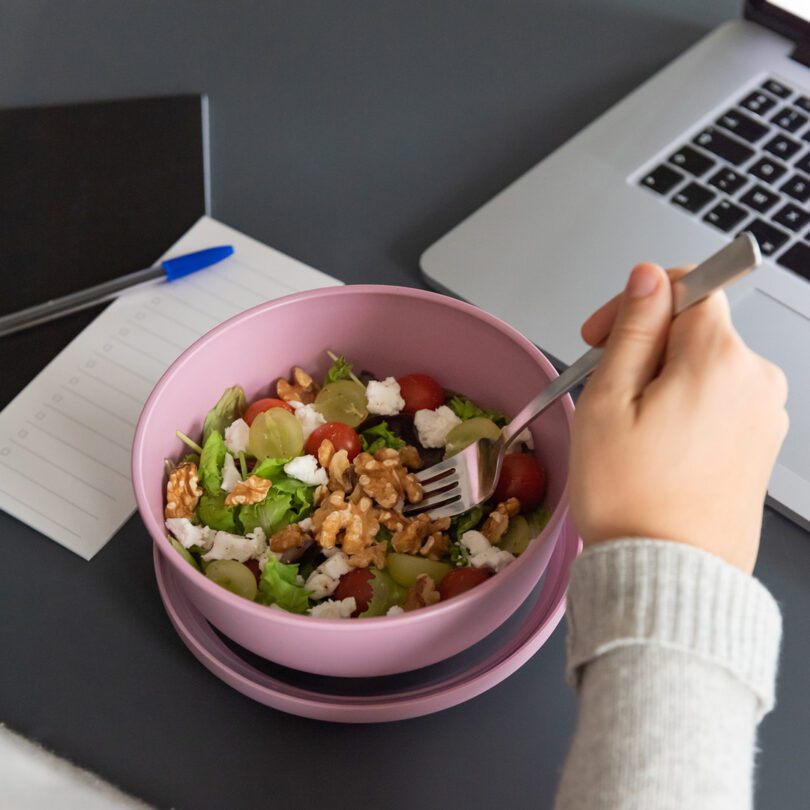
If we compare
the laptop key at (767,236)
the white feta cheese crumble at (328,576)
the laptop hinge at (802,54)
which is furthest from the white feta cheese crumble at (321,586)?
the laptop hinge at (802,54)

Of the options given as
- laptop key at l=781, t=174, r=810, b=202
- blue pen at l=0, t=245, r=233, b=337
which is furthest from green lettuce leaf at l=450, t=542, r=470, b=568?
laptop key at l=781, t=174, r=810, b=202

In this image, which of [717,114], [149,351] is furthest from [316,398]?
[717,114]

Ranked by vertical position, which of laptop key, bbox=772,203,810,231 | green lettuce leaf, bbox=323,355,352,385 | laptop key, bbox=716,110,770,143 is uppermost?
laptop key, bbox=716,110,770,143

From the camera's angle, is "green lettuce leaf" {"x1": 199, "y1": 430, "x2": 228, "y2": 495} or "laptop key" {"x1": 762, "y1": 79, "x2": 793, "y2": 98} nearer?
"green lettuce leaf" {"x1": 199, "y1": 430, "x2": 228, "y2": 495}

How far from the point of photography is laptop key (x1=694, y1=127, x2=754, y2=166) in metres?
0.94

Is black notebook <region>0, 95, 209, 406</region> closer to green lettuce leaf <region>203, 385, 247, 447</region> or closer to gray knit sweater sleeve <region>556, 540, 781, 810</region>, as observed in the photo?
green lettuce leaf <region>203, 385, 247, 447</region>

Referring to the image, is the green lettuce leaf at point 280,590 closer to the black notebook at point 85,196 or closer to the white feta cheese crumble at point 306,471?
the white feta cheese crumble at point 306,471

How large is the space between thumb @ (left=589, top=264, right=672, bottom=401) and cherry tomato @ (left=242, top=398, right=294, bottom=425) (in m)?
0.27

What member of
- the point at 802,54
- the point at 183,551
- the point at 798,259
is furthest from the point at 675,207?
the point at 183,551

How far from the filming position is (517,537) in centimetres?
69

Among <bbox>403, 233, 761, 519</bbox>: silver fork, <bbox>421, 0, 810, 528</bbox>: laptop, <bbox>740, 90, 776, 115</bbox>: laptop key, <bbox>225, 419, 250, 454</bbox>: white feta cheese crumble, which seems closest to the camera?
<bbox>403, 233, 761, 519</bbox>: silver fork

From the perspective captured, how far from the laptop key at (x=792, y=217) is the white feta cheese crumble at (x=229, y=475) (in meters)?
0.54

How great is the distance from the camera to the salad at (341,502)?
0.66 meters

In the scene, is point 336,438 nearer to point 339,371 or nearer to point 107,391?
point 339,371
